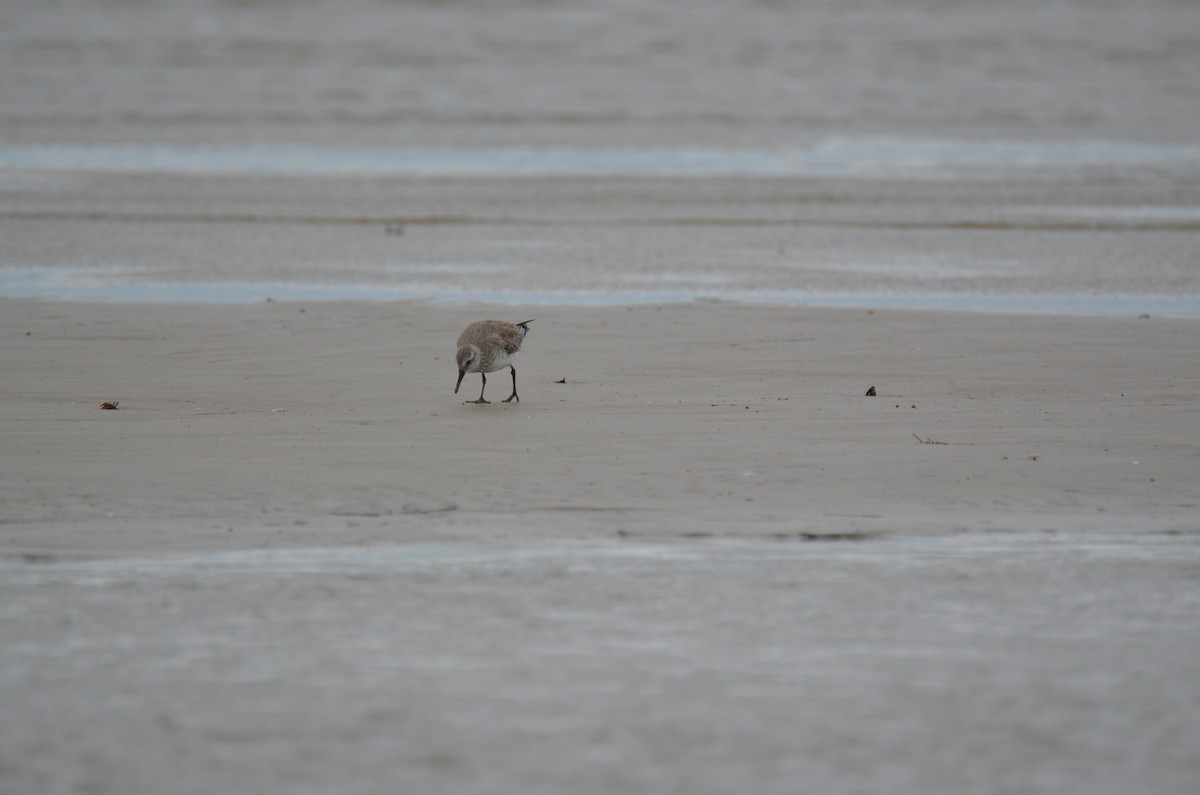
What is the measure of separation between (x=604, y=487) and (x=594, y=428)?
122cm

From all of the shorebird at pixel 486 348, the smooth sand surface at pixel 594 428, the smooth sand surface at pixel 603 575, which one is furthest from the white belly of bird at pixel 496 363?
the smooth sand surface at pixel 603 575

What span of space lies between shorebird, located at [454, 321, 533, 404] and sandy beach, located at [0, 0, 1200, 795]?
25 centimetres

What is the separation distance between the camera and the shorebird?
980 centimetres

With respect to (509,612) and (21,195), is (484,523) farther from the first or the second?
(21,195)

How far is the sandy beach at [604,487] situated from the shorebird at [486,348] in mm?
254

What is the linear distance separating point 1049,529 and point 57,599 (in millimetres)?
4456

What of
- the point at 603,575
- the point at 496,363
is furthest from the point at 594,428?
the point at 603,575

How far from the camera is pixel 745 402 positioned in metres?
9.83

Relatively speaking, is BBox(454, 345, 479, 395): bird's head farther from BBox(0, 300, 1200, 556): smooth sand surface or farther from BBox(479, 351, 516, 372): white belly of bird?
BBox(0, 300, 1200, 556): smooth sand surface

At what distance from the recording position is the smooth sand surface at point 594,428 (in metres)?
7.49

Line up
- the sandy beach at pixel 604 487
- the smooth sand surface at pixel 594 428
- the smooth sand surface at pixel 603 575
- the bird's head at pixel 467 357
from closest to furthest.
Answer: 1. the smooth sand surface at pixel 603 575
2. the sandy beach at pixel 604 487
3. the smooth sand surface at pixel 594 428
4. the bird's head at pixel 467 357

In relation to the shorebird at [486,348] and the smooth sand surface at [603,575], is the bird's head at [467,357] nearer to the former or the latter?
the shorebird at [486,348]

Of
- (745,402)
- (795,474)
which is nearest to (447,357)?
(745,402)

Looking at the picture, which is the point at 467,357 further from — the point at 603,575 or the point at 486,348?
the point at 603,575
